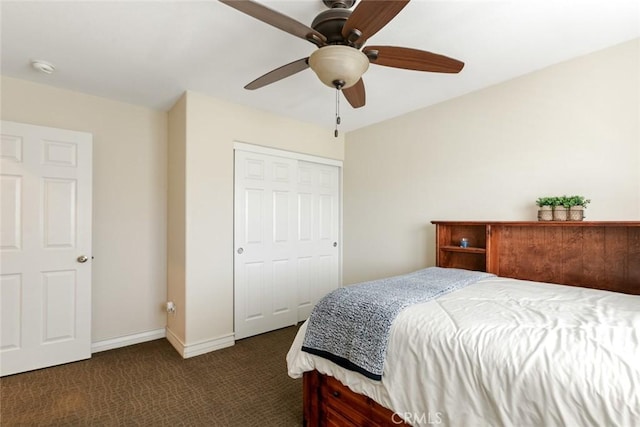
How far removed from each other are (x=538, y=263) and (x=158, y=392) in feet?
9.78

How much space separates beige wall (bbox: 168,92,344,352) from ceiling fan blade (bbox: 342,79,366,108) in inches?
55.4

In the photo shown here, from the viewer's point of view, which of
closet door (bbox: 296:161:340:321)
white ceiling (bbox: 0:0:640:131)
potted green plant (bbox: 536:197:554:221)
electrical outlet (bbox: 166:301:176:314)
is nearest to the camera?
white ceiling (bbox: 0:0:640:131)

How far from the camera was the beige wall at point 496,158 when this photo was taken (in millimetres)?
2076

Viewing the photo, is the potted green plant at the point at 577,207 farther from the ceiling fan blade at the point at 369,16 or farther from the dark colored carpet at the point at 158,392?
the dark colored carpet at the point at 158,392

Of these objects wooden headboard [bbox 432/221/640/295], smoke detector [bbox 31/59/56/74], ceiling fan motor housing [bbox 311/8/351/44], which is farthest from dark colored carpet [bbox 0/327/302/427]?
smoke detector [bbox 31/59/56/74]

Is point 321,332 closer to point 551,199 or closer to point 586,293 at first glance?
point 586,293

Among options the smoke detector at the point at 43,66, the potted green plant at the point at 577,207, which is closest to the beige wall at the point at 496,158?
the potted green plant at the point at 577,207

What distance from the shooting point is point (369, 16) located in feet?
4.25

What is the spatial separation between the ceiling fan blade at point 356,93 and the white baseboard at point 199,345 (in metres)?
2.46

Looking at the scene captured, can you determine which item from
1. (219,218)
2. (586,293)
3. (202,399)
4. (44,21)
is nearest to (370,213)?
(219,218)

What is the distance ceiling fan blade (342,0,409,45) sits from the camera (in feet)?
3.97

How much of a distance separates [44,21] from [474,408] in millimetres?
2943

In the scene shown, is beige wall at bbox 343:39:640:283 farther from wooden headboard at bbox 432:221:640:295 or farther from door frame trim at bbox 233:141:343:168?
door frame trim at bbox 233:141:343:168

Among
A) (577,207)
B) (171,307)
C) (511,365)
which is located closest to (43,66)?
(171,307)
